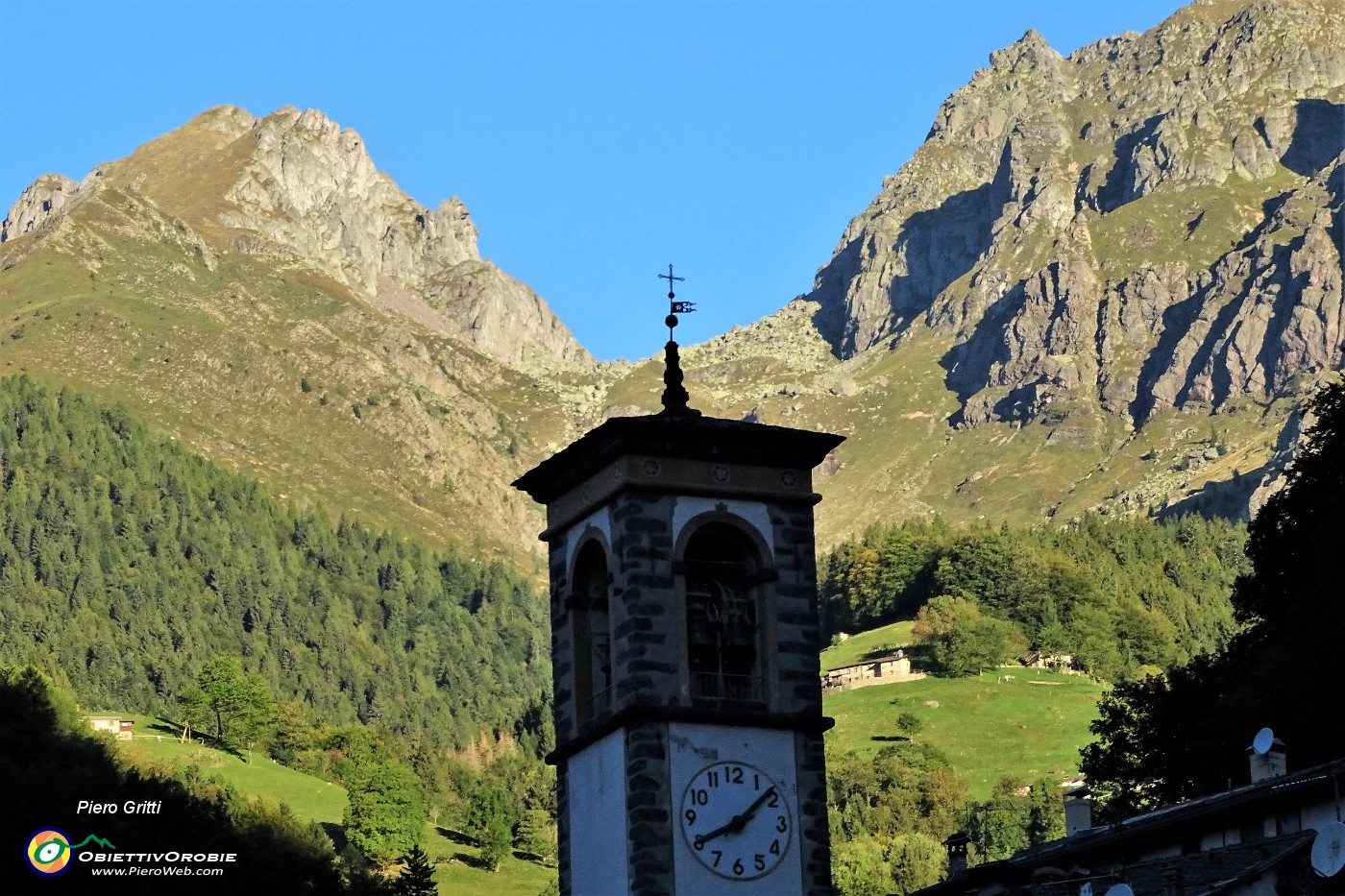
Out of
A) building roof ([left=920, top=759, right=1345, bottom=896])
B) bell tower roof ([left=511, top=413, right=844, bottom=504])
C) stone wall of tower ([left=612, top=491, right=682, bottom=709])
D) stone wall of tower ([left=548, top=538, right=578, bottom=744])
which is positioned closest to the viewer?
building roof ([left=920, top=759, right=1345, bottom=896])

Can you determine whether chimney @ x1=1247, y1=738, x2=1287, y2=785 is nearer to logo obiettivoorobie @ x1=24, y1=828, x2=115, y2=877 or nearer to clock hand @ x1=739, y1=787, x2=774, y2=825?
clock hand @ x1=739, y1=787, x2=774, y2=825

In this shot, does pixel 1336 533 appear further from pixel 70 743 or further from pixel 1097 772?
pixel 70 743

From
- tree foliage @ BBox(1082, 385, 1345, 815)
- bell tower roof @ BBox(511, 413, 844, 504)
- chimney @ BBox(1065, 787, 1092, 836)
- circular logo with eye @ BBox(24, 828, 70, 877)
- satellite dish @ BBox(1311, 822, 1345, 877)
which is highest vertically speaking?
circular logo with eye @ BBox(24, 828, 70, 877)

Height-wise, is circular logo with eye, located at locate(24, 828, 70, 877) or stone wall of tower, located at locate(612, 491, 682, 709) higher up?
circular logo with eye, located at locate(24, 828, 70, 877)

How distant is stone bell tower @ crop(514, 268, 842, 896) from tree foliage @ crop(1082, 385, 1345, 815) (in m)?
19.3

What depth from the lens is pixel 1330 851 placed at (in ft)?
113

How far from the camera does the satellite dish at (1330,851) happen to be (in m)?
34.3

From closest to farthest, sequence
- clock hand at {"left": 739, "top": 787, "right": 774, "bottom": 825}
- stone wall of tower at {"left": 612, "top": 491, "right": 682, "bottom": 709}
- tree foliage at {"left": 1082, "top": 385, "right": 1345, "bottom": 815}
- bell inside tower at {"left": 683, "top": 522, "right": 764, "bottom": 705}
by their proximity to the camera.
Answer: clock hand at {"left": 739, "top": 787, "right": 774, "bottom": 825} < stone wall of tower at {"left": 612, "top": 491, "right": 682, "bottom": 709} < bell inside tower at {"left": 683, "top": 522, "right": 764, "bottom": 705} < tree foliage at {"left": 1082, "top": 385, "right": 1345, "bottom": 815}

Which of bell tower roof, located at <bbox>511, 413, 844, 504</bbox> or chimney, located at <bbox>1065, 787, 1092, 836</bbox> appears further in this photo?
chimney, located at <bbox>1065, 787, 1092, 836</bbox>

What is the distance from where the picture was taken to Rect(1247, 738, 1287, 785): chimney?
44.3 m

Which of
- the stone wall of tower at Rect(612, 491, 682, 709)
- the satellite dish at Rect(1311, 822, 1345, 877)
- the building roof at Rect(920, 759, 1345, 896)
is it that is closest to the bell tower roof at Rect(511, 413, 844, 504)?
the stone wall of tower at Rect(612, 491, 682, 709)

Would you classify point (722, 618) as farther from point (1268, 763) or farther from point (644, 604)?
point (1268, 763)

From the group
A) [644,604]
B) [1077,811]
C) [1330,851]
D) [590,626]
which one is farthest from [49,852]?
[1330,851]

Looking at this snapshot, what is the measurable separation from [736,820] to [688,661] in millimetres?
2745
